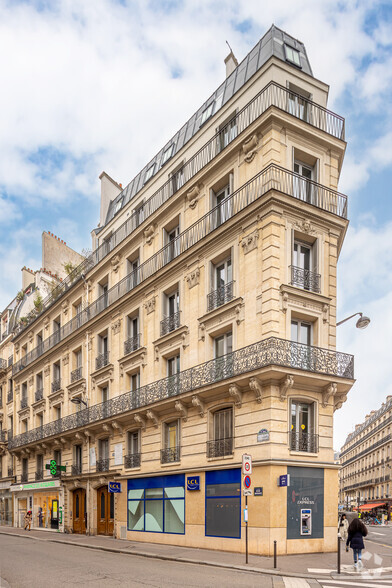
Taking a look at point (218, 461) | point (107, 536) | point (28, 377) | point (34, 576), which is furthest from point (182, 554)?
point (28, 377)

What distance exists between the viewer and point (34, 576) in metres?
13.0

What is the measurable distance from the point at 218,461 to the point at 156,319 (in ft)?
23.2

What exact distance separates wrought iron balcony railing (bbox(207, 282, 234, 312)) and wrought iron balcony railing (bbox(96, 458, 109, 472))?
1046 cm

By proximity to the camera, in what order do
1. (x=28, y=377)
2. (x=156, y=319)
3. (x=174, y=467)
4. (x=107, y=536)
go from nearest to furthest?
(x=174, y=467) → (x=156, y=319) → (x=107, y=536) → (x=28, y=377)

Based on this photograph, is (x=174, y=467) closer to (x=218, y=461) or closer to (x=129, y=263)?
(x=218, y=461)

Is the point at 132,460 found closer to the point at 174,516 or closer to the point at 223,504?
the point at 174,516

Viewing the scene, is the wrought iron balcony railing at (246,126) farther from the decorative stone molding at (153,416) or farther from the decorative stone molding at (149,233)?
the decorative stone molding at (153,416)

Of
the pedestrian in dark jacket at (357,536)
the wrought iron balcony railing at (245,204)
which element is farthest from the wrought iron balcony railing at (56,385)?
the pedestrian in dark jacket at (357,536)

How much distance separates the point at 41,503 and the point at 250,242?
76.2ft

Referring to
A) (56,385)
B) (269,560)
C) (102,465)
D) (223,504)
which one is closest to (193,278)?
(223,504)

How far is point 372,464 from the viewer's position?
7844cm

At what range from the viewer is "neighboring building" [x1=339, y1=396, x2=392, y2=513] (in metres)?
70.2

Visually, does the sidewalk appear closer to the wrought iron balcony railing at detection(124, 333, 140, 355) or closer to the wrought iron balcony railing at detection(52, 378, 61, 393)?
the wrought iron balcony railing at detection(124, 333, 140, 355)

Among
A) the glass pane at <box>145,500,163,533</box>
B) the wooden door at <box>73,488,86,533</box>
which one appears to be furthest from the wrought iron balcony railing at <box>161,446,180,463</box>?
the wooden door at <box>73,488,86,533</box>
